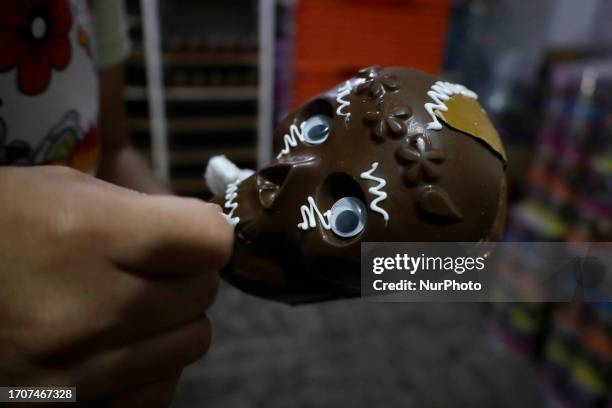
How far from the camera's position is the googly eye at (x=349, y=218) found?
0.35m

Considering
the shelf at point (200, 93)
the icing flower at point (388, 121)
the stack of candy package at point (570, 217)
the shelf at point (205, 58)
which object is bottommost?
the stack of candy package at point (570, 217)

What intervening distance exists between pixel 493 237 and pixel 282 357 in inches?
44.9

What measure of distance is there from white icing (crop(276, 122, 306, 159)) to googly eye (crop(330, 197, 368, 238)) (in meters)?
0.08

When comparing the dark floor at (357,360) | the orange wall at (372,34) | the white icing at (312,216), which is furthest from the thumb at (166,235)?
the orange wall at (372,34)

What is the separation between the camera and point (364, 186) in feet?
1.14

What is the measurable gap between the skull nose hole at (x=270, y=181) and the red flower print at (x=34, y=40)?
221 mm

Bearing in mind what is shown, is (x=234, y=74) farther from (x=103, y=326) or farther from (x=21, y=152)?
(x=103, y=326)

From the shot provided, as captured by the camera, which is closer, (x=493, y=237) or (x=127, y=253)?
(x=127, y=253)

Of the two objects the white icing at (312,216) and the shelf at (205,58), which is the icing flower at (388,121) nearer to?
the white icing at (312,216)

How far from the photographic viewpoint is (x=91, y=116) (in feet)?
1.59

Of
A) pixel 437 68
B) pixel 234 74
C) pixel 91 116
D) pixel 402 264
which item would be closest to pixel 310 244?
pixel 402 264

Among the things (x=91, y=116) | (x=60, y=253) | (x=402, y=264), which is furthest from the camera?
(x=91, y=116)

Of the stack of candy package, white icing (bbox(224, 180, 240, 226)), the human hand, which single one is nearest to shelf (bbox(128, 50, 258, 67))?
the stack of candy package

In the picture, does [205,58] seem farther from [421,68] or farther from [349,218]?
[349,218]
